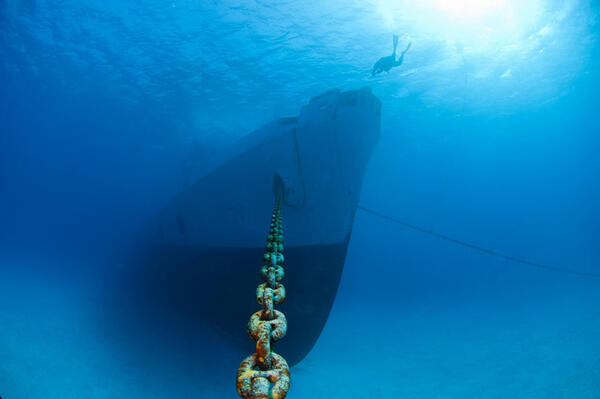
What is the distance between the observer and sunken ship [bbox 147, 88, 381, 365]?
479 cm

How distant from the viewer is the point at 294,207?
4801 millimetres

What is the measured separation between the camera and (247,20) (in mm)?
8727

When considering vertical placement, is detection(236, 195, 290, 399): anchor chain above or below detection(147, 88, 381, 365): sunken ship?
below

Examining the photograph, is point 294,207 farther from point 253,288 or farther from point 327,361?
point 327,361

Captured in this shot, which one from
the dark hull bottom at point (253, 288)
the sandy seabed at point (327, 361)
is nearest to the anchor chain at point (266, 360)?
the dark hull bottom at point (253, 288)

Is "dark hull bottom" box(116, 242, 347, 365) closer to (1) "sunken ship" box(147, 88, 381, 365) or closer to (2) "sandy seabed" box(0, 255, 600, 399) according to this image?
(1) "sunken ship" box(147, 88, 381, 365)

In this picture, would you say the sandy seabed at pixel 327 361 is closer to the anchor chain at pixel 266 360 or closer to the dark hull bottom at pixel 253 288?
the dark hull bottom at pixel 253 288

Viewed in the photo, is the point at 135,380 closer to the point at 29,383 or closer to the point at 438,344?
the point at 29,383

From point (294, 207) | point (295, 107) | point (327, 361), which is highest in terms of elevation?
point (295, 107)

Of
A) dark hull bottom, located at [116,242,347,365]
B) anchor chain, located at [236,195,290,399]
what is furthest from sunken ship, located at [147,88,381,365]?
anchor chain, located at [236,195,290,399]

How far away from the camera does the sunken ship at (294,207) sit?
479cm

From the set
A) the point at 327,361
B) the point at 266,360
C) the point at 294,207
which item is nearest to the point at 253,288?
the point at 294,207

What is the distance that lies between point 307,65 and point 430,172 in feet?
93.7

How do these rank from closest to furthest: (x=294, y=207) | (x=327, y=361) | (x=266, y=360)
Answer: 1. (x=266, y=360)
2. (x=294, y=207)
3. (x=327, y=361)
